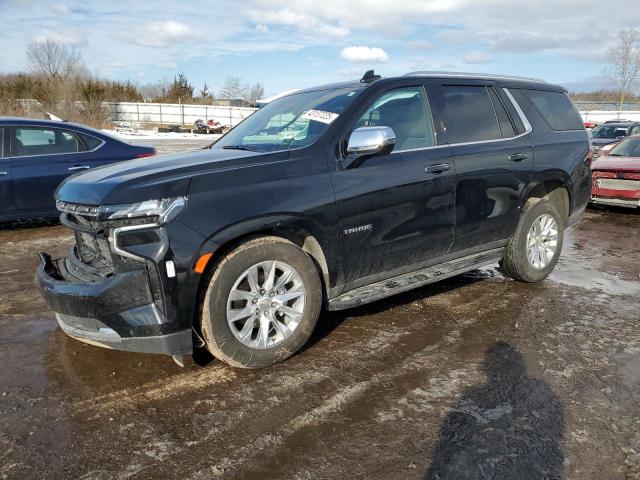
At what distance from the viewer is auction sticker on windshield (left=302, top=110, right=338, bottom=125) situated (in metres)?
3.82

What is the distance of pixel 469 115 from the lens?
181 inches

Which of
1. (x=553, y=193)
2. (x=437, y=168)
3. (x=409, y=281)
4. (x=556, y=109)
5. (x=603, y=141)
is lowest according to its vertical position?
(x=409, y=281)

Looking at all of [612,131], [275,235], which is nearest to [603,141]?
[612,131]

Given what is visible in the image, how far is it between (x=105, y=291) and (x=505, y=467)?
232 cm

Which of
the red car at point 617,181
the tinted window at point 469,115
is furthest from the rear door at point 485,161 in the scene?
the red car at point 617,181

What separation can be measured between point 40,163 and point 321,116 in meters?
5.04

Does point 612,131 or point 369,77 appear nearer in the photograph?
point 369,77

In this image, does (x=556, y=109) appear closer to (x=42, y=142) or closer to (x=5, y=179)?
(x=42, y=142)

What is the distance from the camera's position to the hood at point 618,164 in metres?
9.17

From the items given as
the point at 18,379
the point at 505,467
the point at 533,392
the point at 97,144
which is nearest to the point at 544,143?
the point at 533,392

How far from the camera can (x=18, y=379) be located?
3316 millimetres

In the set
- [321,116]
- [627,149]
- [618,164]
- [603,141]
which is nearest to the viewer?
[321,116]

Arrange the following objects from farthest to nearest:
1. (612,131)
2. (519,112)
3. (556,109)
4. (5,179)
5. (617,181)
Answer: (612,131) → (617,181) → (5,179) → (556,109) → (519,112)

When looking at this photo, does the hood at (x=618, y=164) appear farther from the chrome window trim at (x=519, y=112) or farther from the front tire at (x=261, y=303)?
the front tire at (x=261, y=303)
